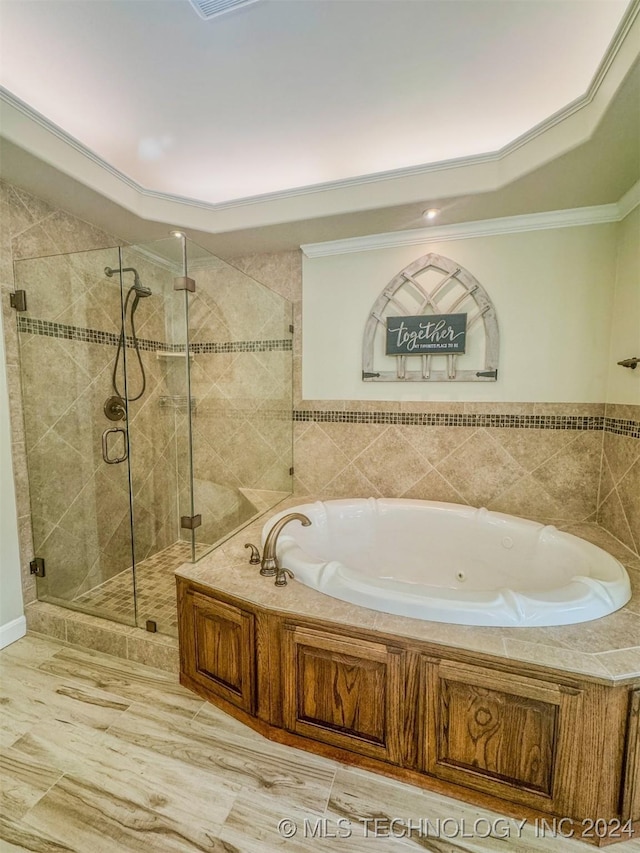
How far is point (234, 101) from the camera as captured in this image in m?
1.57

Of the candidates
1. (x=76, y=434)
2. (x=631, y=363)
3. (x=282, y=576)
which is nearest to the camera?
(x=282, y=576)

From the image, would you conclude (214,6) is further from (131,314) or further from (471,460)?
(471,460)

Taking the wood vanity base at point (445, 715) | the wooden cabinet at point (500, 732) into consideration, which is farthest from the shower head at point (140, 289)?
the wooden cabinet at point (500, 732)

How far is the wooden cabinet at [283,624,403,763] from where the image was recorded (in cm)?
117

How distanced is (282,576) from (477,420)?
1.55 m

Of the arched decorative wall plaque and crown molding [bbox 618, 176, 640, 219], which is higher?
crown molding [bbox 618, 176, 640, 219]

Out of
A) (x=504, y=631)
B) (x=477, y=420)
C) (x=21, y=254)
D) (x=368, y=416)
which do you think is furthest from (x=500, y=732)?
(x=21, y=254)

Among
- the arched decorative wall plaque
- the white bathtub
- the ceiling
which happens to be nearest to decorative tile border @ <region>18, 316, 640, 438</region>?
the arched decorative wall plaque

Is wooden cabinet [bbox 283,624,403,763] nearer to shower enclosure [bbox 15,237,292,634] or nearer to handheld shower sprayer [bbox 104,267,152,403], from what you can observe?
shower enclosure [bbox 15,237,292,634]

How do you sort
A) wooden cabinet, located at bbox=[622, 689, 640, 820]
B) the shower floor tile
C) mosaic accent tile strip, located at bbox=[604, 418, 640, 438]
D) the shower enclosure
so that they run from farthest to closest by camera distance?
the shower enclosure → the shower floor tile → mosaic accent tile strip, located at bbox=[604, 418, 640, 438] → wooden cabinet, located at bbox=[622, 689, 640, 820]

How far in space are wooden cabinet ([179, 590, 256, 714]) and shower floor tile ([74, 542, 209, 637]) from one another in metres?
0.24

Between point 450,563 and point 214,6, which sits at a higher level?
point 214,6

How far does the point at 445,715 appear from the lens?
3.68 ft

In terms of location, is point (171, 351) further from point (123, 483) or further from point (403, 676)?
point (403, 676)
